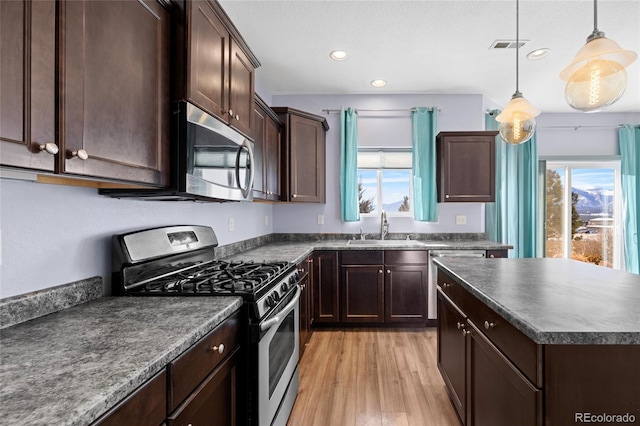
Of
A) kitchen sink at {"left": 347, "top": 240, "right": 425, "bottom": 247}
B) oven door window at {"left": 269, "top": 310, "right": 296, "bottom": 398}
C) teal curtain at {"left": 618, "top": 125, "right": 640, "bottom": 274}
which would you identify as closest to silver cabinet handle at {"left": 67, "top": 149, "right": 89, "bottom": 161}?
oven door window at {"left": 269, "top": 310, "right": 296, "bottom": 398}

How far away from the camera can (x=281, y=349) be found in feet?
5.91

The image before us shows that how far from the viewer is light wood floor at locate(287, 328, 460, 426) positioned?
2018 millimetres

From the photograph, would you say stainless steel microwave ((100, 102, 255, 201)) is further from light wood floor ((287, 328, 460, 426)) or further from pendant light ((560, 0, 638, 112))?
pendant light ((560, 0, 638, 112))

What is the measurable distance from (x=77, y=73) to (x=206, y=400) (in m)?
1.05

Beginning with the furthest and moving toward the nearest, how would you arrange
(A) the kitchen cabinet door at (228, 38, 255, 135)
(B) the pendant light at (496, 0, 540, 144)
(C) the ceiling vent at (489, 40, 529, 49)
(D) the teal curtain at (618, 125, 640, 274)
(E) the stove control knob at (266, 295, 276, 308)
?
(D) the teal curtain at (618, 125, 640, 274) → (C) the ceiling vent at (489, 40, 529, 49) → (B) the pendant light at (496, 0, 540, 144) → (A) the kitchen cabinet door at (228, 38, 255, 135) → (E) the stove control knob at (266, 295, 276, 308)

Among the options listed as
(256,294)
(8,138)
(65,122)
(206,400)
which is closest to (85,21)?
(65,122)

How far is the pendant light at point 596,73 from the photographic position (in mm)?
1444

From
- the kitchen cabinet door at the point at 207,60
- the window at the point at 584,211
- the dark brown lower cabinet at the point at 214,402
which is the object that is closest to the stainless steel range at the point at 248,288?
the dark brown lower cabinet at the point at 214,402

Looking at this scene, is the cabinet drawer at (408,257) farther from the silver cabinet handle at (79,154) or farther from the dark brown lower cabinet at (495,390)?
the silver cabinet handle at (79,154)

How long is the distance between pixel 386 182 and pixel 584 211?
9.74 feet

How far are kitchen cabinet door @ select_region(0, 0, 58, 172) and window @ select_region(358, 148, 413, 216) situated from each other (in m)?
3.53

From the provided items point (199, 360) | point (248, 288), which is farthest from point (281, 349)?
point (199, 360)

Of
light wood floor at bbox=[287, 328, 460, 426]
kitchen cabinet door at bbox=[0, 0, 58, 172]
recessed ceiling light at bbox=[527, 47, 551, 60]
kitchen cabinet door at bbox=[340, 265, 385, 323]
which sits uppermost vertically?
recessed ceiling light at bbox=[527, 47, 551, 60]

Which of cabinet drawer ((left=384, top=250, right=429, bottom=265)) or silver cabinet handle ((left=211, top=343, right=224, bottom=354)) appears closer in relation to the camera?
silver cabinet handle ((left=211, top=343, right=224, bottom=354))
